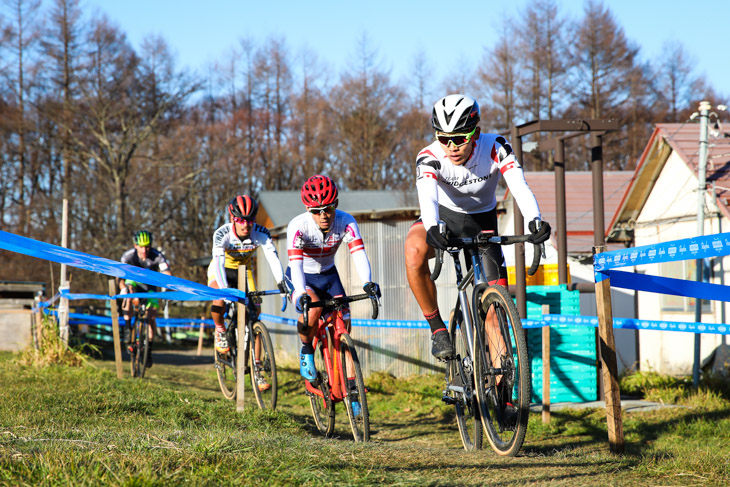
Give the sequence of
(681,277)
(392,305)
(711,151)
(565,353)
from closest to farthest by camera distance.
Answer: (565,353)
(711,151)
(392,305)
(681,277)

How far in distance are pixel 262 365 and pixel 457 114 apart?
456 cm

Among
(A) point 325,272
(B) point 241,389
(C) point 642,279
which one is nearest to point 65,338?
(B) point 241,389

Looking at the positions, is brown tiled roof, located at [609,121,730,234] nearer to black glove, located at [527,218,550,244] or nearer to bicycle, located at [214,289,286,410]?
bicycle, located at [214,289,286,410]

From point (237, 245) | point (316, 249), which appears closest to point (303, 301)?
point (316, 249)

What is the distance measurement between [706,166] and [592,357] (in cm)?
482

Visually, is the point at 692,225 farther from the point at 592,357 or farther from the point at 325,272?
the point at 325,272

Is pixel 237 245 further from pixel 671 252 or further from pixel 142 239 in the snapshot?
pixel 671 252

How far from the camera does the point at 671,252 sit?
439cm

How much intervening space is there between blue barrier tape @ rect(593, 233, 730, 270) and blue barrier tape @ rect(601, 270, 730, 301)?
0.23m

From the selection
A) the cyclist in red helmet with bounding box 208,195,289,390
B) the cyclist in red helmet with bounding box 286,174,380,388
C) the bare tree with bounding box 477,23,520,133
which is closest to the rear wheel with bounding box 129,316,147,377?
the cyclist in red helmet with bounding box 208,195,289,390

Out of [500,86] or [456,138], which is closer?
[456,138]

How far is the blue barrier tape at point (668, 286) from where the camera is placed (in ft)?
16.3

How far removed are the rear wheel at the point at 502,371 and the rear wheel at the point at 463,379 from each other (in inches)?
4.3

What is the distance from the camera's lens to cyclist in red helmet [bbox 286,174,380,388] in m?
6.43
